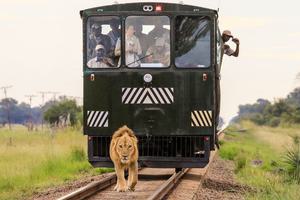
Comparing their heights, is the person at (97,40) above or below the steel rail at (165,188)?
above

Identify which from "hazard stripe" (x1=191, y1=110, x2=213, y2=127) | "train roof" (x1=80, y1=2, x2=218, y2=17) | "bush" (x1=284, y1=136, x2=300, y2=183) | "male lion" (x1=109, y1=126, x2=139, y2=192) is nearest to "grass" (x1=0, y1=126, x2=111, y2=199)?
"male lion" (x1=109, y1=126, x2=139, y2=192)

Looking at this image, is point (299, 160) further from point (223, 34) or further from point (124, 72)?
point (124, 72)

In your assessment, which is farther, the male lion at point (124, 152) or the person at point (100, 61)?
the person at point (100, 61)

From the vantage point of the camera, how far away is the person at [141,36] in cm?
1327

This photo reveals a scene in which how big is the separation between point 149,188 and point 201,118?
160 centimetres

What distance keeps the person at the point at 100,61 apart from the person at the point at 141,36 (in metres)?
0.66

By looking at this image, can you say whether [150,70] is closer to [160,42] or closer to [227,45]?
[160,42]

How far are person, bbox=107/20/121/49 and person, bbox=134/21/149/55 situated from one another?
12.9 inches

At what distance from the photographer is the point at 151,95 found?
13.3 metres

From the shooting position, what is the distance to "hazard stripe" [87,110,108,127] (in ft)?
44.2

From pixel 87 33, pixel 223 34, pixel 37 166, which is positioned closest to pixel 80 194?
pixel 87 33

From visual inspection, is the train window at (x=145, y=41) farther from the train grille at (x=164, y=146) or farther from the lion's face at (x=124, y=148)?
the lion's face at (x=124, y=148)

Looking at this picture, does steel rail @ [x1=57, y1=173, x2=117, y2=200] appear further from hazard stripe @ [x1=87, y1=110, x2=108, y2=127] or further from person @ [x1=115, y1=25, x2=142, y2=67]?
person @ [x1=115, y1=25, x2=142, y2=67]

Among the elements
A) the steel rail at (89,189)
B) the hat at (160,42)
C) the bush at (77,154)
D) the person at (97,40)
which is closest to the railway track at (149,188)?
the steel rail at (89,189)
